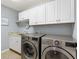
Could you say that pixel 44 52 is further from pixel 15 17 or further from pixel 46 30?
pixel 15 17

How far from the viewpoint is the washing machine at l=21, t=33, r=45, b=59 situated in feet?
5.09

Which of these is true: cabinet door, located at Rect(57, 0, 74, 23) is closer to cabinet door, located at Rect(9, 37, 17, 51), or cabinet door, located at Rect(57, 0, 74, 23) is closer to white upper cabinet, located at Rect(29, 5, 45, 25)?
white upper cabinet, located at Rect(29, 5, 45, 25)

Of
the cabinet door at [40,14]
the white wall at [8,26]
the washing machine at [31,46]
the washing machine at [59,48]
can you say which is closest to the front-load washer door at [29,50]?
the washing machine at [31,46]

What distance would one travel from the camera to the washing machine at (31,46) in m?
1.55

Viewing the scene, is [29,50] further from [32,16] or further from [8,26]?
[8,26]

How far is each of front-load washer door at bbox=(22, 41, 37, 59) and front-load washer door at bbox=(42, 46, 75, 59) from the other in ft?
1.02

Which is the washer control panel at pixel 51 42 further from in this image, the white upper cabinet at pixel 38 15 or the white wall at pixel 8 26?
the white wall at pixel 8 26

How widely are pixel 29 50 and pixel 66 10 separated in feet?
4.31

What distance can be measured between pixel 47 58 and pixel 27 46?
711mm

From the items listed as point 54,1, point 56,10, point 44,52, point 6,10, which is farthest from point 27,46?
point 6,10

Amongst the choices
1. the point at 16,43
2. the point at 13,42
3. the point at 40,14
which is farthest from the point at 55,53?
the point at 13,42

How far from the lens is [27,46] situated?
1856mm

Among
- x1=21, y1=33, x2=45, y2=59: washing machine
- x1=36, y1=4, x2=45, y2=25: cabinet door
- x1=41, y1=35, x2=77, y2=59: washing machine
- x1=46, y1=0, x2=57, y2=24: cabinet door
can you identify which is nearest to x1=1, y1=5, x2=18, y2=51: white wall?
x1=21, y1=33, x2=45, y2=59: washing machine

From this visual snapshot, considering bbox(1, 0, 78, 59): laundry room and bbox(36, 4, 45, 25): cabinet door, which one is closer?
bbox(1, 0, 78, 59): laundry room
